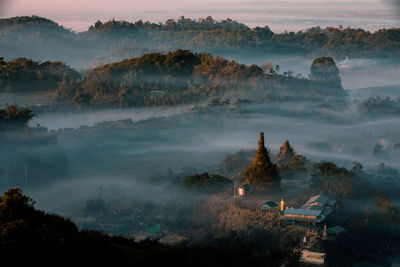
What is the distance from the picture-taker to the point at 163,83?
58.1 meters

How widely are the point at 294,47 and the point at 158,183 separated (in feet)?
305

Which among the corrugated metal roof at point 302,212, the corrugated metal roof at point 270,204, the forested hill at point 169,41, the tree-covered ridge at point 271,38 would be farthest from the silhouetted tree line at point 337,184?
the tree-covered ridge at point 271,38

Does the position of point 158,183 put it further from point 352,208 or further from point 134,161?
point 352,208

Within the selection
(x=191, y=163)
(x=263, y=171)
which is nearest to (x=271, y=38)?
(x=191, y=163)

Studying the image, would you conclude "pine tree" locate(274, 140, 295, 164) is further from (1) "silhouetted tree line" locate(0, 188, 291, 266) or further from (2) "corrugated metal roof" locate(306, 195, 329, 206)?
(1) "silhouetted tree line" locate(0, 188, 291, 266)

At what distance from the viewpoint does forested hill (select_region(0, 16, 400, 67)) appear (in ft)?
364

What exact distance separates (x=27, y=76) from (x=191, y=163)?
77.9ft

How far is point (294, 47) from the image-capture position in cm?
11938

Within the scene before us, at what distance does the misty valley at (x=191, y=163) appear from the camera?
10749mm

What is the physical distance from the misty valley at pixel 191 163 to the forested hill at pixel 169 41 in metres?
1.17

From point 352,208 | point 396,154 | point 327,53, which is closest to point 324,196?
point 352,208

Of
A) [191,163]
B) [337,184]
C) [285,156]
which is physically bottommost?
[191,163]

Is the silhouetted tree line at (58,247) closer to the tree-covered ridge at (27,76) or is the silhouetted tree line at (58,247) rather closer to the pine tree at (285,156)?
the pine tree at (285,156)

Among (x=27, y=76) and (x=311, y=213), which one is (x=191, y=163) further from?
(x=27, y=76)
